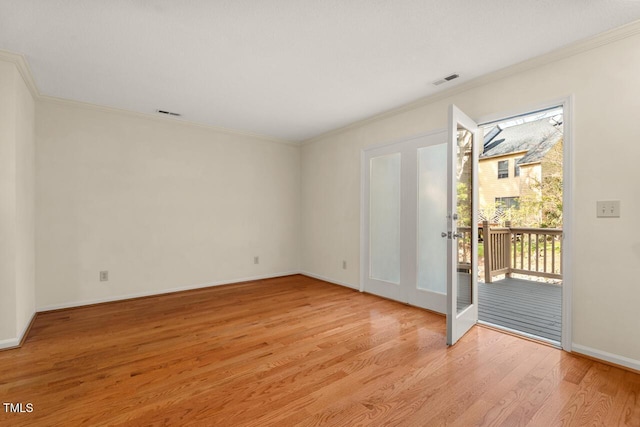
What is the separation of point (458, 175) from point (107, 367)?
322 cm

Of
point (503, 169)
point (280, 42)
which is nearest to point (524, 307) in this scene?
point (280, 42)

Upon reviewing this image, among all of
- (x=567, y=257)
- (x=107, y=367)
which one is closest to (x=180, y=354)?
(x=107, y=367)

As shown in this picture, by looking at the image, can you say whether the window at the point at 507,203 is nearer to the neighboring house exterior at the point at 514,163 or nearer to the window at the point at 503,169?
the neighboring house exterior at the point at 514,163

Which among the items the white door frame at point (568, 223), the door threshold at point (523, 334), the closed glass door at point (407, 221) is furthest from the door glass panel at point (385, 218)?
the white door frame at point (568, 223)

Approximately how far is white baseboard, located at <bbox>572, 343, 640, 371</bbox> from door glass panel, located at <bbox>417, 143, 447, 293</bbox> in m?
1.20

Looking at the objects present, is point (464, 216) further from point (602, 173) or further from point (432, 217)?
point (602, 173)

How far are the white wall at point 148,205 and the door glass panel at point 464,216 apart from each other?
3212 millimetres

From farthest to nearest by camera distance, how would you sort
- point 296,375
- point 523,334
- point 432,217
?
point 432,217
point 523,334
point 296,375

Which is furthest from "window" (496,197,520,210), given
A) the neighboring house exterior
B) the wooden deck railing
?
the wooden deck railing

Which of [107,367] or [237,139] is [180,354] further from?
[237,139]

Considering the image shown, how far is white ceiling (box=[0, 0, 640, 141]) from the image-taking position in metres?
1.90

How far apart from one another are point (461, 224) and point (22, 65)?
4.16 metres

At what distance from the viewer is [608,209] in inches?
85.7

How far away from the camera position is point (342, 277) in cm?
459
